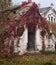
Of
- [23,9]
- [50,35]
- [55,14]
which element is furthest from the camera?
[55,14]

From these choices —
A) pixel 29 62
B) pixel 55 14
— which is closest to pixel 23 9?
pixel 29 62

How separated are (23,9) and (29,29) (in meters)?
2.03

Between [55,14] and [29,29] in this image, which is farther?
[55,14]

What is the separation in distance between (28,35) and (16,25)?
473 centimetres

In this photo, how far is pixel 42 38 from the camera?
32031 mm

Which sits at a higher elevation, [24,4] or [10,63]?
[24,4]

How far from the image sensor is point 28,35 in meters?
32.2

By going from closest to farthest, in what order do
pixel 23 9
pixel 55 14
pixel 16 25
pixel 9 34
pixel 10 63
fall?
pixel 10 63, pixel 9 34, pixel 16 25, pixel 23 9, pixel 55 14

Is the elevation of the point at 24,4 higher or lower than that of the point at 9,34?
higher

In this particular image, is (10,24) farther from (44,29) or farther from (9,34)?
(44,29)

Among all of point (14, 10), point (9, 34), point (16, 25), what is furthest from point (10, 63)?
point (14, 10)

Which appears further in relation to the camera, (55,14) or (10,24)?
(55,14)

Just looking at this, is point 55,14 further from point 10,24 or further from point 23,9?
point 10,24

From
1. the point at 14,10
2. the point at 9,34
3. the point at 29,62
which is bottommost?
the point at 29,62
